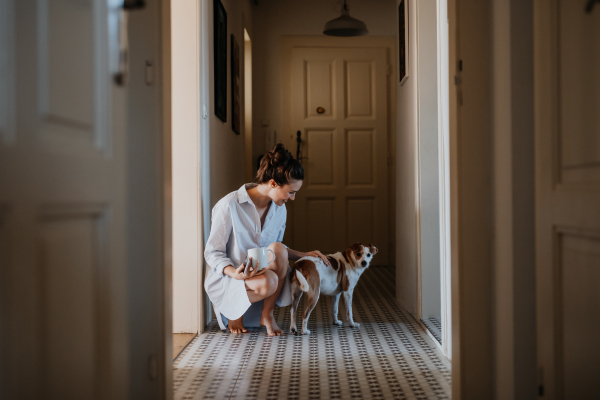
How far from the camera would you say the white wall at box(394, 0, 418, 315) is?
9.33 ft

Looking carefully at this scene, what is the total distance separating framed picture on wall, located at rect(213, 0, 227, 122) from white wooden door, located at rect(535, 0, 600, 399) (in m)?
2.09

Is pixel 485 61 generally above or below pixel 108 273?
above

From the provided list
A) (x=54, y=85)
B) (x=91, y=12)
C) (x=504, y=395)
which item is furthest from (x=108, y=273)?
(x=504, y=395)

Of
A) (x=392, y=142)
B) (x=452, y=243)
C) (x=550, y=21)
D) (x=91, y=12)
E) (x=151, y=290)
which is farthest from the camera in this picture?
(x=392, y=142)

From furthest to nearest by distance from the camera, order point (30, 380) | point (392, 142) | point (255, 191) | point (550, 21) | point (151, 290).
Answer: point (392, 142)
point (255, 191)
point (151, 290)
point (550, 21)
point (30, 380)

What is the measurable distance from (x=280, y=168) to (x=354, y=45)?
2765mm

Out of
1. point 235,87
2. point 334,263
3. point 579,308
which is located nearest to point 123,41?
point 579,308

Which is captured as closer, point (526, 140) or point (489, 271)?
point (526, 140)

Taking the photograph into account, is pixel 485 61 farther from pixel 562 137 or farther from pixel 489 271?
pixel 489 271

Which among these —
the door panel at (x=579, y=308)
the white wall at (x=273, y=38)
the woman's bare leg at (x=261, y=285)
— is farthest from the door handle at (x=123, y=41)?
the white wall at (x=273, y=38)

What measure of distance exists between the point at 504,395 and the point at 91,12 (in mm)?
1402

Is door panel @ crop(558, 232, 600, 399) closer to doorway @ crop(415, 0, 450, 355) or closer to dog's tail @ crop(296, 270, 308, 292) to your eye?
dog's tail @ crop(296, 270, 308, 292)

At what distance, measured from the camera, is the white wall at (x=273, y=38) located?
4.76 m

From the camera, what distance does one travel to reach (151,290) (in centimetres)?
132
